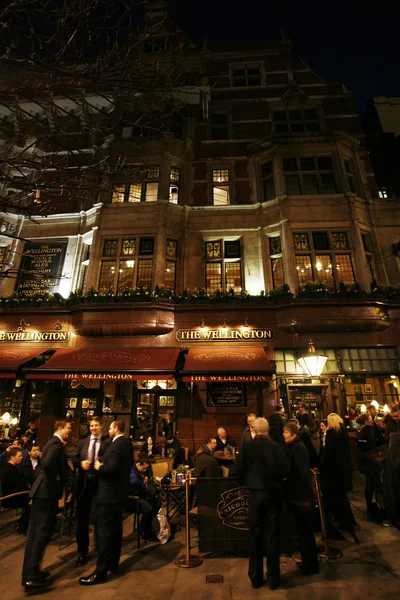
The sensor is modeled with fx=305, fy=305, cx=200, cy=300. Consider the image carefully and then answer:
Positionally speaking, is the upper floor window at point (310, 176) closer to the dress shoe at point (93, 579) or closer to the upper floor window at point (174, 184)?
the upper floor window at point (174, 184)

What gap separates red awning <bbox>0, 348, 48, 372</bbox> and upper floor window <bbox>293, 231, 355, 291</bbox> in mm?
11322

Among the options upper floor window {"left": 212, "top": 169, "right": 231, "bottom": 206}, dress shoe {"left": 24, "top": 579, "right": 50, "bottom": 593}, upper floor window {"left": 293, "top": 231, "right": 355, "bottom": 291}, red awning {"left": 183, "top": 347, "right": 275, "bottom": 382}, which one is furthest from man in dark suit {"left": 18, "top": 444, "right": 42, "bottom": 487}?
upper floor window {"left": 212, "top": 169, "right": 231, "bottom": 206}

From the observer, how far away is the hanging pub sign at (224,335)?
480 inches

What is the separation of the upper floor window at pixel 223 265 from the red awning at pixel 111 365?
4.03 meters

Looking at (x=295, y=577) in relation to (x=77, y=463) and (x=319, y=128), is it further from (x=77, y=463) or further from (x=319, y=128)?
(x=319, y=128)

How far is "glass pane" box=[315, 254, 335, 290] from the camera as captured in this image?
1328 cm

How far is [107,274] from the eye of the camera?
1416cm

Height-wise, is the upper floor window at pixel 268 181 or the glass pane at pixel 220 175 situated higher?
the glass pane at pixel 220 175

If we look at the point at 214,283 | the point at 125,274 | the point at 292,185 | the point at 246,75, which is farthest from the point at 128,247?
the point at 246,75

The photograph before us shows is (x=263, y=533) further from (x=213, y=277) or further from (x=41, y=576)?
(x=213, y=277)

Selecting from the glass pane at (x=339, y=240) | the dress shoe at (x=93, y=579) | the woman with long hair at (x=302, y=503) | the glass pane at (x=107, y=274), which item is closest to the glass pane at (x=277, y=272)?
the glass pane at (x=339, y=240)

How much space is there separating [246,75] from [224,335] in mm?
17049

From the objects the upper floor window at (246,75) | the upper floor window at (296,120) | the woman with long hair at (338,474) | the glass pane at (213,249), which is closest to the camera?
the woman with long hair at (338,474)

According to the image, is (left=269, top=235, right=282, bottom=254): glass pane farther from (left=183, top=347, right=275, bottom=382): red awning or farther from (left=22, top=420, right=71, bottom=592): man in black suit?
(left=22, top=420, right=71, bottom=592): man in black suit
